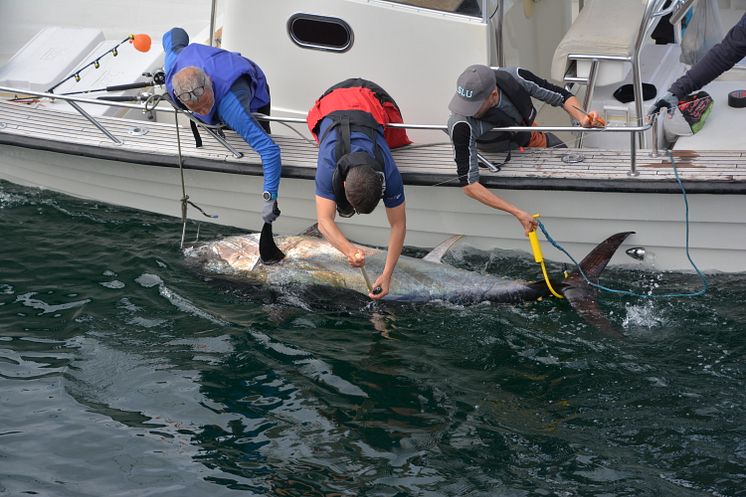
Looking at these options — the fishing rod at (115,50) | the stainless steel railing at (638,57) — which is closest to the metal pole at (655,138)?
the stainless steel railing at (638,57)

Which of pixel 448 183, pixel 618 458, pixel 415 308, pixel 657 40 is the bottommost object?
pixel 618 458

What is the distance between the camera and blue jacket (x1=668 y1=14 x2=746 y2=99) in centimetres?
498

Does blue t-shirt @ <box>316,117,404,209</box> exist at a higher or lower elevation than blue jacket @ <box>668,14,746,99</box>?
lower

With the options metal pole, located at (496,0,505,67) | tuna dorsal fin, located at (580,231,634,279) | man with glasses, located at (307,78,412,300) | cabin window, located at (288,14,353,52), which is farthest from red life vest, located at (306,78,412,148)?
tuna dorsal fin, located at (580,231,634,279)

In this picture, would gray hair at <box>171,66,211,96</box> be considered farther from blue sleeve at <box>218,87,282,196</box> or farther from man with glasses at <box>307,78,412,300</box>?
man with glasses at <box>307,78,412,300</box>

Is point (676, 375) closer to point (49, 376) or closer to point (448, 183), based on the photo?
point (448, 183)

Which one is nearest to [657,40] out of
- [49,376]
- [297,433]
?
[297,433]

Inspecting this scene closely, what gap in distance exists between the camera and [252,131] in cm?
562

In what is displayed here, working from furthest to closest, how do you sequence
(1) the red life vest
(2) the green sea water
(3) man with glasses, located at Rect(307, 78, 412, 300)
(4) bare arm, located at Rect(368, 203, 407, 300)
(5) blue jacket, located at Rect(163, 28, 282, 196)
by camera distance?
(5) blue jacket, located at Rect(163, 28, 282, 196)
(1) the red life vest
(4) bare arm, located at Rect(368, 203, 407, 300)
(3) man with glasses, located at Rect(307, 78, 412, 300)
(2) the green sea water

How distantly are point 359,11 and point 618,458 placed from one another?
3309mm

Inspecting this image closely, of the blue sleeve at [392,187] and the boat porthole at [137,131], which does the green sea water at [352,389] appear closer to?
the blue sleeve at [392,187]

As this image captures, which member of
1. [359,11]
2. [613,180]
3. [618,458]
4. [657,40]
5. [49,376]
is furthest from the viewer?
[657,40]

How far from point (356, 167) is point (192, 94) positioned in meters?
1.32

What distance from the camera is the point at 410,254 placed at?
243 inches
